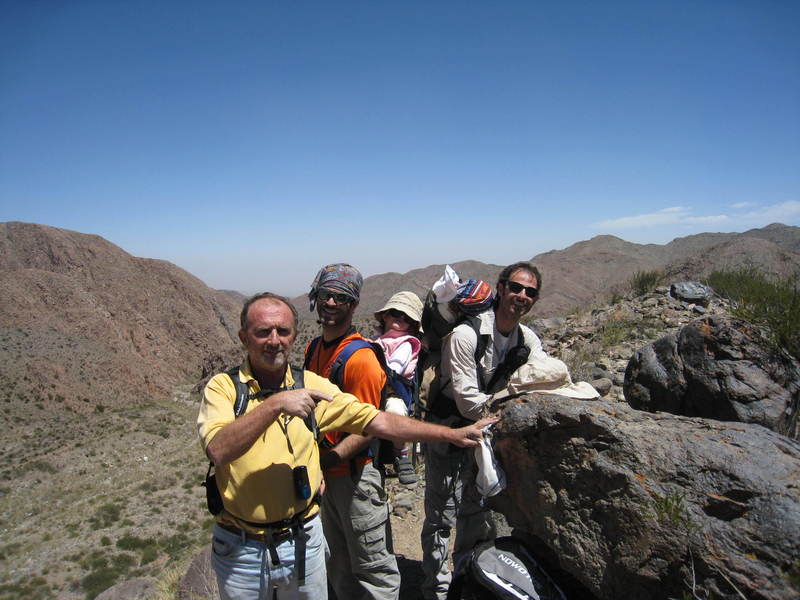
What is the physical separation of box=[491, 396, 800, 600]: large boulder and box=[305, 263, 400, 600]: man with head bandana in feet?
2.45

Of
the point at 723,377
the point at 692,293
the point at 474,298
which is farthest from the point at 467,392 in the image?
the point at 692,293

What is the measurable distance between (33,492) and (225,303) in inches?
1608

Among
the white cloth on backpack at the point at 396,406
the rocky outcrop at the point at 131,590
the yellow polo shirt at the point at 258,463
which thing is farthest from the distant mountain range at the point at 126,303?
the yellow polo shirt at the point at 258,463

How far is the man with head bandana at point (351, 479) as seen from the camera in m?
2.37

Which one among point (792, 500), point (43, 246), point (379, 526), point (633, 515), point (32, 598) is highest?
point (43, 246)

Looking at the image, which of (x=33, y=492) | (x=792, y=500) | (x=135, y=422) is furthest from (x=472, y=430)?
(x=135, y=422)

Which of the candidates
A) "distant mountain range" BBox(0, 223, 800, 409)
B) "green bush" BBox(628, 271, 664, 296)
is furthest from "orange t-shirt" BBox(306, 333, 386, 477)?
"distant mountain range" BBox(0, 223, 800, 409)

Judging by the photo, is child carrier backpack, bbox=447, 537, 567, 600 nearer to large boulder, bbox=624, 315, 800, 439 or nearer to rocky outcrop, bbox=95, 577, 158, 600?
large boulder, bbox=624, 315, 800, 439

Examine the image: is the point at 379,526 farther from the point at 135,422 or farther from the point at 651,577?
the point at 135,422

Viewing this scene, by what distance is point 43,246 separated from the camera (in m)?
49.6

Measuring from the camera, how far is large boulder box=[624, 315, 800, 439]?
2943 mm

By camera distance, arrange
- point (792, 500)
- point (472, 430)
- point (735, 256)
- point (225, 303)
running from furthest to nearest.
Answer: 1. point (225, 303)
2. point (735, 256)
3. point (472, 430)
4. point (792, 500)

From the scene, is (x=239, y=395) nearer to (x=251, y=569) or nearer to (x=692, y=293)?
(x=251, y=569)

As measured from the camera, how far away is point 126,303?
47.8 meters
